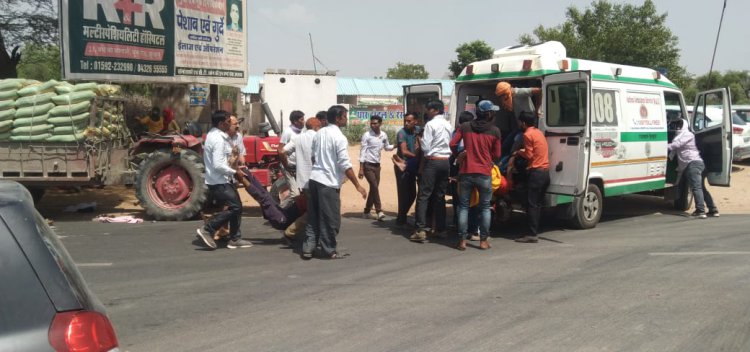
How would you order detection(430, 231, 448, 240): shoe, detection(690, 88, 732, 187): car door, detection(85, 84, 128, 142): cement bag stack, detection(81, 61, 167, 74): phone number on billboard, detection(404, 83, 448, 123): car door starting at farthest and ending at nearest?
detection(81, 61, 167, 74): phone number on billboard
detection(690, 88, 732, 187): car door
detection(404, 83, 448, 123): car door
detection(85, 84, 128, 142): cement bag stack
detection(430, 231, 448, 240): shoe

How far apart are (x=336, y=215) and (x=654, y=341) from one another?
3531mm

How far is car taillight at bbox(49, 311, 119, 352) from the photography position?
6.41 ft

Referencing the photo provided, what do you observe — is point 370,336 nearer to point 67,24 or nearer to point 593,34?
point 67,24

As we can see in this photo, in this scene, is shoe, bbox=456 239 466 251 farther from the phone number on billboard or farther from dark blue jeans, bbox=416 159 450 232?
the phone number on billboard

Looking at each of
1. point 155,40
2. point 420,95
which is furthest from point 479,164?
point 155,40

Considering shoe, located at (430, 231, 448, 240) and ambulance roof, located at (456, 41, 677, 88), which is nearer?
shoe, located at (430, 231, 448, 240)

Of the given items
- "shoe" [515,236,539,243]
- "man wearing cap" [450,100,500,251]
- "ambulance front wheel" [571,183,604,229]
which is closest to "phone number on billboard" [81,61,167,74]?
"man wearing cap" [450,100,500,251]

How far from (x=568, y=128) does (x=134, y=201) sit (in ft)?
26.3

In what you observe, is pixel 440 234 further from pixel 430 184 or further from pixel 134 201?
pixel 134 201

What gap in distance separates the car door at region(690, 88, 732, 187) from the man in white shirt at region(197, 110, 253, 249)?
795 centimetres

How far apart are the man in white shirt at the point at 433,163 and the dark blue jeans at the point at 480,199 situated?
1.31ft

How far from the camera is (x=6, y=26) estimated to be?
12.6 meters

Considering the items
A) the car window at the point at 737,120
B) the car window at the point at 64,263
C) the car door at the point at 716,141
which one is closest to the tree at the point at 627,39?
the car window at the point at 737,120

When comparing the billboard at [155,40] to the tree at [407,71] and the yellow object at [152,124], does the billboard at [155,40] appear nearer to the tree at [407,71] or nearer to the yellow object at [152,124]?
the yellow object at [152,124]
